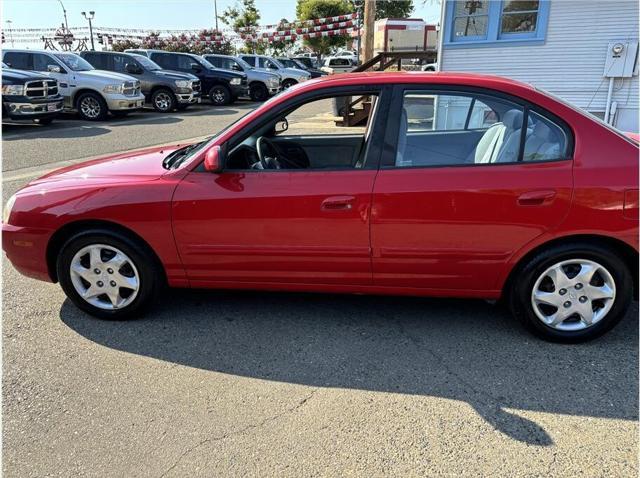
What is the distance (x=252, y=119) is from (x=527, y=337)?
228cm

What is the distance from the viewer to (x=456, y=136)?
11.2 ft

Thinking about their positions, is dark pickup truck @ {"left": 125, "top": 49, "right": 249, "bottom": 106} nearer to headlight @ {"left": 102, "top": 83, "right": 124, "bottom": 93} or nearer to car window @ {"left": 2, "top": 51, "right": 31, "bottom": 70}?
headlight @ {"left": 102, "top": 83, "right": 124, "bottom": 93}

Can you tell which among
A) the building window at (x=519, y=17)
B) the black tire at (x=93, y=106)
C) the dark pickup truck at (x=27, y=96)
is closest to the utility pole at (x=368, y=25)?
the building window at (x=519, y=17)

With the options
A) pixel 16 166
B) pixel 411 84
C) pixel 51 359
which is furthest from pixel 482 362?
pixel 16 166

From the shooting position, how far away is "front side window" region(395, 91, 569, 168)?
2.96 m

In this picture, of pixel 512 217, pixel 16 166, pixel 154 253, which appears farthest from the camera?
pixel 16 166

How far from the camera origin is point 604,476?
2156mm

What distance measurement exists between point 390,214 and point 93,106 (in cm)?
1363

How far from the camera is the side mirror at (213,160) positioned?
3045 millimetres

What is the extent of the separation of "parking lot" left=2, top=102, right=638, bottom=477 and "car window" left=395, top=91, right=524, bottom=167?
3.76 ft

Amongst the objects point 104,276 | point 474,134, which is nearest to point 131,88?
point 104,276

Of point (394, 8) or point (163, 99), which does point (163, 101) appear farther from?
point (394, 8)

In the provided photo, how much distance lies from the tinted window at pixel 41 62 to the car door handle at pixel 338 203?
13.6 meters

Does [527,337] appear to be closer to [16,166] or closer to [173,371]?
[173,371]
